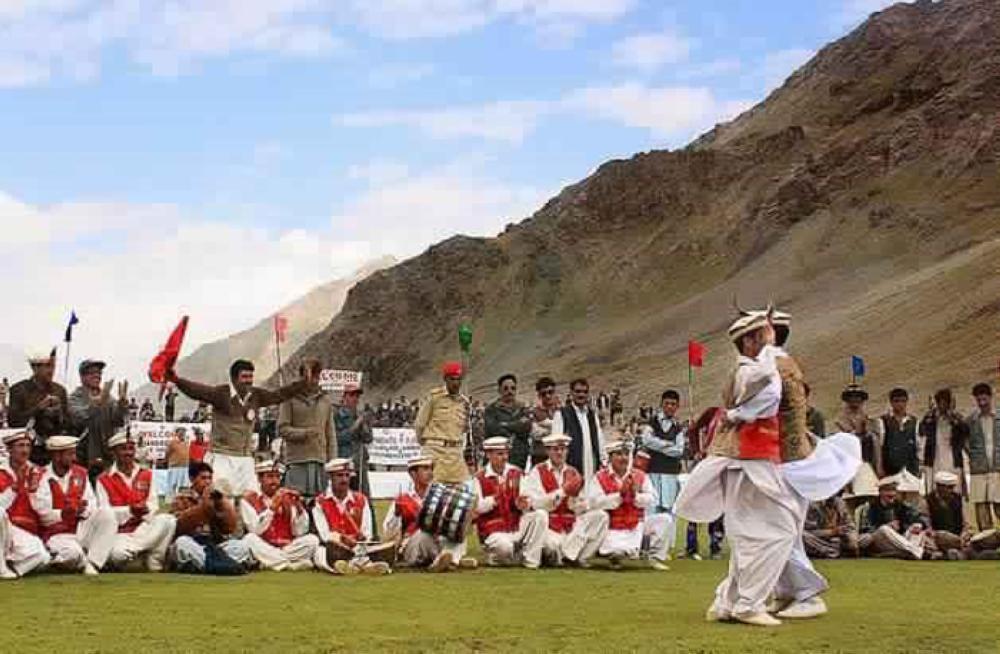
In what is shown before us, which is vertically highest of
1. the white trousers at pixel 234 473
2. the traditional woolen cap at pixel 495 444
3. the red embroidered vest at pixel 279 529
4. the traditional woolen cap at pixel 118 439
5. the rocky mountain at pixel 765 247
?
the rocky mountain at pixel 765 247

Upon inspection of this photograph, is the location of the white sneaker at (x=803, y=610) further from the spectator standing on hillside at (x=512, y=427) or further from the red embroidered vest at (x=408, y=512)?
the spectator standing on hillside at (x=512, y=427)

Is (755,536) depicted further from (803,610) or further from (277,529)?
(277,529)

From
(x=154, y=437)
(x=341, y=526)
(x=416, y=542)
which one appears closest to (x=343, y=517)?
(x=341, y=526)

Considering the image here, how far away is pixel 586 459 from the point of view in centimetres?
1589

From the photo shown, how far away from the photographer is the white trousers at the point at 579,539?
47.2 feet

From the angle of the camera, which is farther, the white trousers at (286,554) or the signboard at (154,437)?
the signboard at (154,437)

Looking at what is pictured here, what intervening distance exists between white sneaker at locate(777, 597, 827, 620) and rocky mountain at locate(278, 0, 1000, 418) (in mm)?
53245

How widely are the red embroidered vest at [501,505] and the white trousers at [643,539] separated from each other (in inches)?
35.6

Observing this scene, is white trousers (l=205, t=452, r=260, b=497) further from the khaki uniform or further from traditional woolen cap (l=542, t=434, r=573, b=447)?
traditional woolen cap (l=542, t=434, r=573, b=447)

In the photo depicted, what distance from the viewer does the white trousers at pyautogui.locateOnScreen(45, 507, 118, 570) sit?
42.2 feet

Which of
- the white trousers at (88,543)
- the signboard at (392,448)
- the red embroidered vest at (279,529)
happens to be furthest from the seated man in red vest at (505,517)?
the signboard at (392,448)

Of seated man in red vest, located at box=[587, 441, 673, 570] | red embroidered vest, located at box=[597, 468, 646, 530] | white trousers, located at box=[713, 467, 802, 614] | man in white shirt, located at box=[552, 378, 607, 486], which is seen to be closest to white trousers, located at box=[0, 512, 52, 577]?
seated man in red vest, located at box=[587, 441, 673, 570]

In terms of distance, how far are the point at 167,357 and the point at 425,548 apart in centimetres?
286

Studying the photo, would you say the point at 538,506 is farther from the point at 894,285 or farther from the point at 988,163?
the point at 988,163
